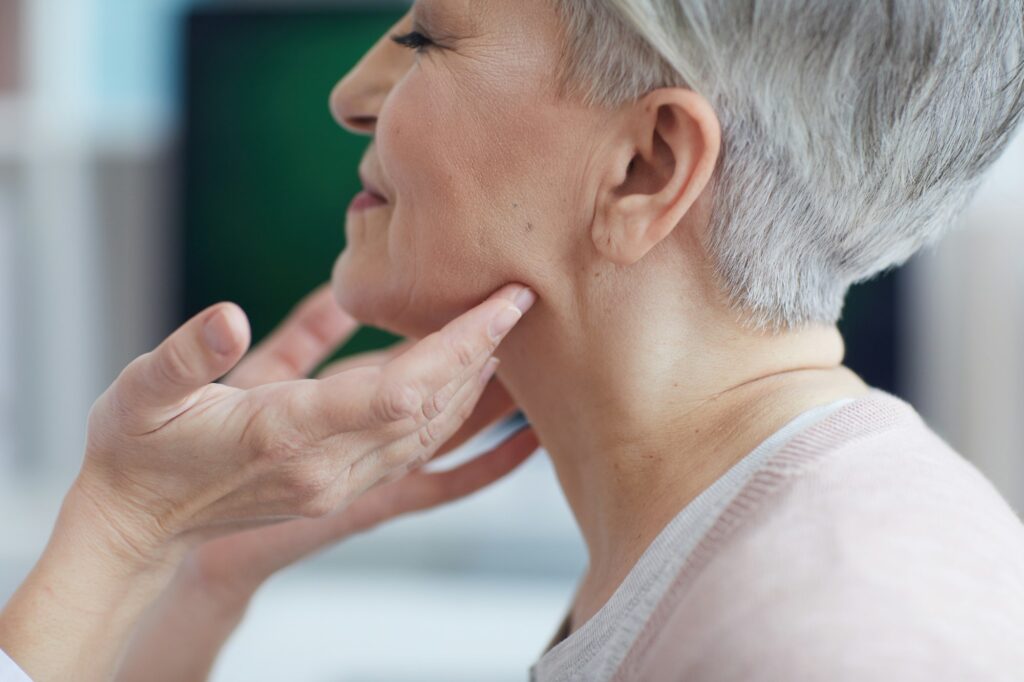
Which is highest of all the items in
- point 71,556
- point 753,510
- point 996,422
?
point 753,510

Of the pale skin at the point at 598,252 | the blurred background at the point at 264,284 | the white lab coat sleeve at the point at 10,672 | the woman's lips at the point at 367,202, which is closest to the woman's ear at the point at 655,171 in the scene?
the pale skin at the point at 598,252

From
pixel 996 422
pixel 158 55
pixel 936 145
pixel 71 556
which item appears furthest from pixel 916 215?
pixel 158 55

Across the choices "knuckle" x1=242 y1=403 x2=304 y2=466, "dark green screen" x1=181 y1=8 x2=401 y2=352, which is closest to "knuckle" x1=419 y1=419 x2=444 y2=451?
"knuckle" x1=242 y1=403 x2=304 y2=466

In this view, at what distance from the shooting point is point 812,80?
0.72 m

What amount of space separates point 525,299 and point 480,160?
11 centimetres

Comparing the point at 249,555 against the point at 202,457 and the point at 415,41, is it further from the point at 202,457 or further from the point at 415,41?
the point at 415,41

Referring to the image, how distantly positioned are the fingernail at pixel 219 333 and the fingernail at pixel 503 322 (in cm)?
19

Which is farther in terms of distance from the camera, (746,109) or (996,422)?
(996,422)

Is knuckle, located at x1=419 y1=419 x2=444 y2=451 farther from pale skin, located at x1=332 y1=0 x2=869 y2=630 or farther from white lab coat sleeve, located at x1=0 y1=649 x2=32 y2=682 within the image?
white lab coat sleeve, located at x1=0 y1=649 x2=32 y2=682

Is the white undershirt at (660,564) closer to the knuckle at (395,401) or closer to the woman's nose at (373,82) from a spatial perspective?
the knuckle at (395,401)

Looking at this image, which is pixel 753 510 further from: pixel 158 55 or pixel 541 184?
pixel 158 55

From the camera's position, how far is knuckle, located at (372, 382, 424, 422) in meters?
0.76

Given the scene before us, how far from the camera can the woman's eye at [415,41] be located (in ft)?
2.79

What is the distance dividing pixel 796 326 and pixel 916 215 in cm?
12
